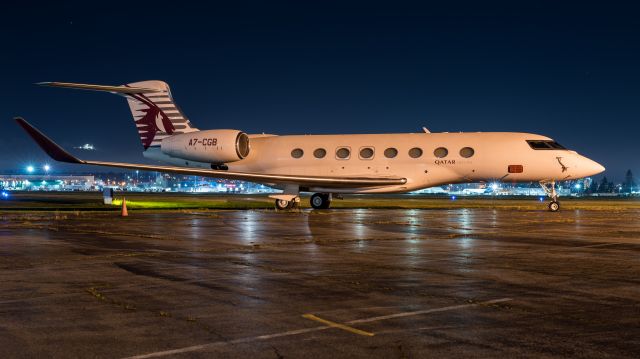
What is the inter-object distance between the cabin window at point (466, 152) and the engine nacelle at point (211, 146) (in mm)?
10249

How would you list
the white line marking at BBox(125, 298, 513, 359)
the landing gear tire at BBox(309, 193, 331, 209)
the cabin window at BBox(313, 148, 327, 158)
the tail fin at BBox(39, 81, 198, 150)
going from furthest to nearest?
the tail fin at BBox(39, 81, 198, 150), the landing gear tire at BBox(309, 193, 331, 209), the cabin window at BBox(313, 148, 327, 158), the white line marking at BBox(125, 298, 513, 359)

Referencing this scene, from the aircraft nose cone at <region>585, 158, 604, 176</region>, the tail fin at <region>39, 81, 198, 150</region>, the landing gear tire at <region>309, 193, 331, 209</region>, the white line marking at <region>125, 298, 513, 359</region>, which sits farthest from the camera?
the tail fin at <region>39, 81, 198, 150</region>

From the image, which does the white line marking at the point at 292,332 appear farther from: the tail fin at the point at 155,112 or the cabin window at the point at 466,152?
the tail fin at the point at 155,112

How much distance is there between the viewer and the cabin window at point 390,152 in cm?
2934

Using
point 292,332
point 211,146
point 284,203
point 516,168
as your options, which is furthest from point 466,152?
point 292,332

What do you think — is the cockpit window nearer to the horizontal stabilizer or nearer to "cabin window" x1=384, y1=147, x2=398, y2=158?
"cabin window" x1=384, y1=147, x2=398, y2=158

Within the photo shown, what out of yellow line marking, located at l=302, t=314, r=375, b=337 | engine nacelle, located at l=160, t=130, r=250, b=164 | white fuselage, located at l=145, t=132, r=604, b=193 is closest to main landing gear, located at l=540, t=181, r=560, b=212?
white fuselage, located at l=145, t=132, r=604, b=193

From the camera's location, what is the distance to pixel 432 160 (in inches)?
1136

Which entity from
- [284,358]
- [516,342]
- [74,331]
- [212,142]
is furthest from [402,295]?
[212,142]

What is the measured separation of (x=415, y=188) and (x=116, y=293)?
22.7m

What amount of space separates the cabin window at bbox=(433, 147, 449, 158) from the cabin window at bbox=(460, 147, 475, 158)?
2.06ft

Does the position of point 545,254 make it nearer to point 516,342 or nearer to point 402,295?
point 402,295

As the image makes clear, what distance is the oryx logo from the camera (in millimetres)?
32844

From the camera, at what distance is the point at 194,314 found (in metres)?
6.53
